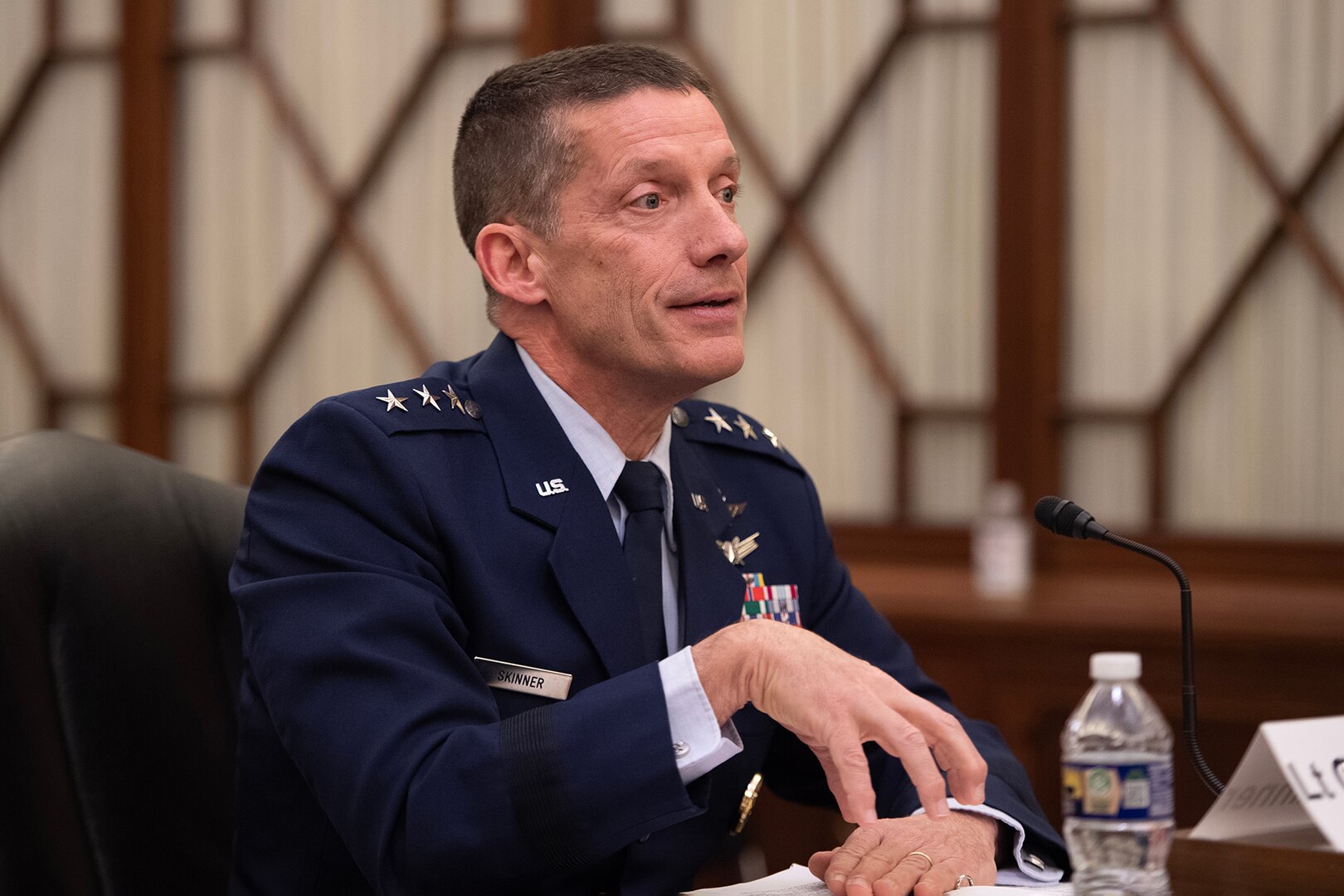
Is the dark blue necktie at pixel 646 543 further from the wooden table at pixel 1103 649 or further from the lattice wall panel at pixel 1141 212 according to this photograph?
the lattice wall panel at pixel 1141 212

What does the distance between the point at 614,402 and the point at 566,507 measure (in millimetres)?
168

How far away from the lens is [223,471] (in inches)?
174

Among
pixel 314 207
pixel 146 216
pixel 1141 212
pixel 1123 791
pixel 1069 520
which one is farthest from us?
pixel 146 216

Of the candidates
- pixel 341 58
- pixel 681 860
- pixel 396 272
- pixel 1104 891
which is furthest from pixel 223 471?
pixel 1104 891

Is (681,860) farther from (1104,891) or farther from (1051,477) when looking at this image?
(1051,477)

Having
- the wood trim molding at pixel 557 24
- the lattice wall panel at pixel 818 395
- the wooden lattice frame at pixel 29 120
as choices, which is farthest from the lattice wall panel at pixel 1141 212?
the wooden lattice frame at pixel 29 120

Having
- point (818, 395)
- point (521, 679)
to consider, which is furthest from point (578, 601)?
point (818, 395)

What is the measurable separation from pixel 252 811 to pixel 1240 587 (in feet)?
8.01

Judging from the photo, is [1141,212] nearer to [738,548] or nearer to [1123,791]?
[738,548]

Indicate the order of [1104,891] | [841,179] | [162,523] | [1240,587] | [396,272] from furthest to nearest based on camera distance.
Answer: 1. [396,272]
2. [841,179]
3. [1240,587]
4. [162,523]
5. [1104,891]

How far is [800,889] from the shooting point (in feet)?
4.23

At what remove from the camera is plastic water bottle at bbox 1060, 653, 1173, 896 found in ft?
3.43

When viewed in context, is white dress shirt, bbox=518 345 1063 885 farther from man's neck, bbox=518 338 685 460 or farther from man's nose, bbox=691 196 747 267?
man's nose, bbox=691 196 747 267

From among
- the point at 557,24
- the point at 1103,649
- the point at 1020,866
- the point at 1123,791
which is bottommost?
the point at 1103,649
